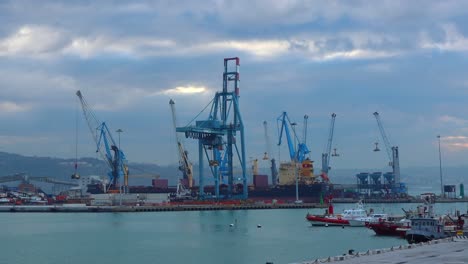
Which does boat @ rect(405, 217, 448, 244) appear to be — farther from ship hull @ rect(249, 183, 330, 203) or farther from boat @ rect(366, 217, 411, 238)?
ship hull @ rect(249, 183, 330, 203)

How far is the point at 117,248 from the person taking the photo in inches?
2098

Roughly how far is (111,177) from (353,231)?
86885 mm

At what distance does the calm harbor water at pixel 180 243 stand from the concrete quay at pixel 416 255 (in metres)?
9.07

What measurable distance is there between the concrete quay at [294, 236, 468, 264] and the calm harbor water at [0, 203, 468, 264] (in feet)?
29.7

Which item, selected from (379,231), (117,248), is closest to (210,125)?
(379,231)

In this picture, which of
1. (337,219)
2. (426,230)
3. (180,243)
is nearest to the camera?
(426,230)

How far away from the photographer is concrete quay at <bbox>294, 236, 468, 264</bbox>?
3027 cm

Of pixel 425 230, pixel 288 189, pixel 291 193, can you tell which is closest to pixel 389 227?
pixel 425 230

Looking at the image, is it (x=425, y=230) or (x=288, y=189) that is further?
(x=288, y=189)

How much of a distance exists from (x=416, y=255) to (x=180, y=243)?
89.6 feet

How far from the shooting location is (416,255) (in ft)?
109

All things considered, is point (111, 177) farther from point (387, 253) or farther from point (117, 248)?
point (387, 253)

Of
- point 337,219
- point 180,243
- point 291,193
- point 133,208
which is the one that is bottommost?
point 180,243

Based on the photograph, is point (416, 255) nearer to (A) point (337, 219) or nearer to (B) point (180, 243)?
(B) point (180, 243)
